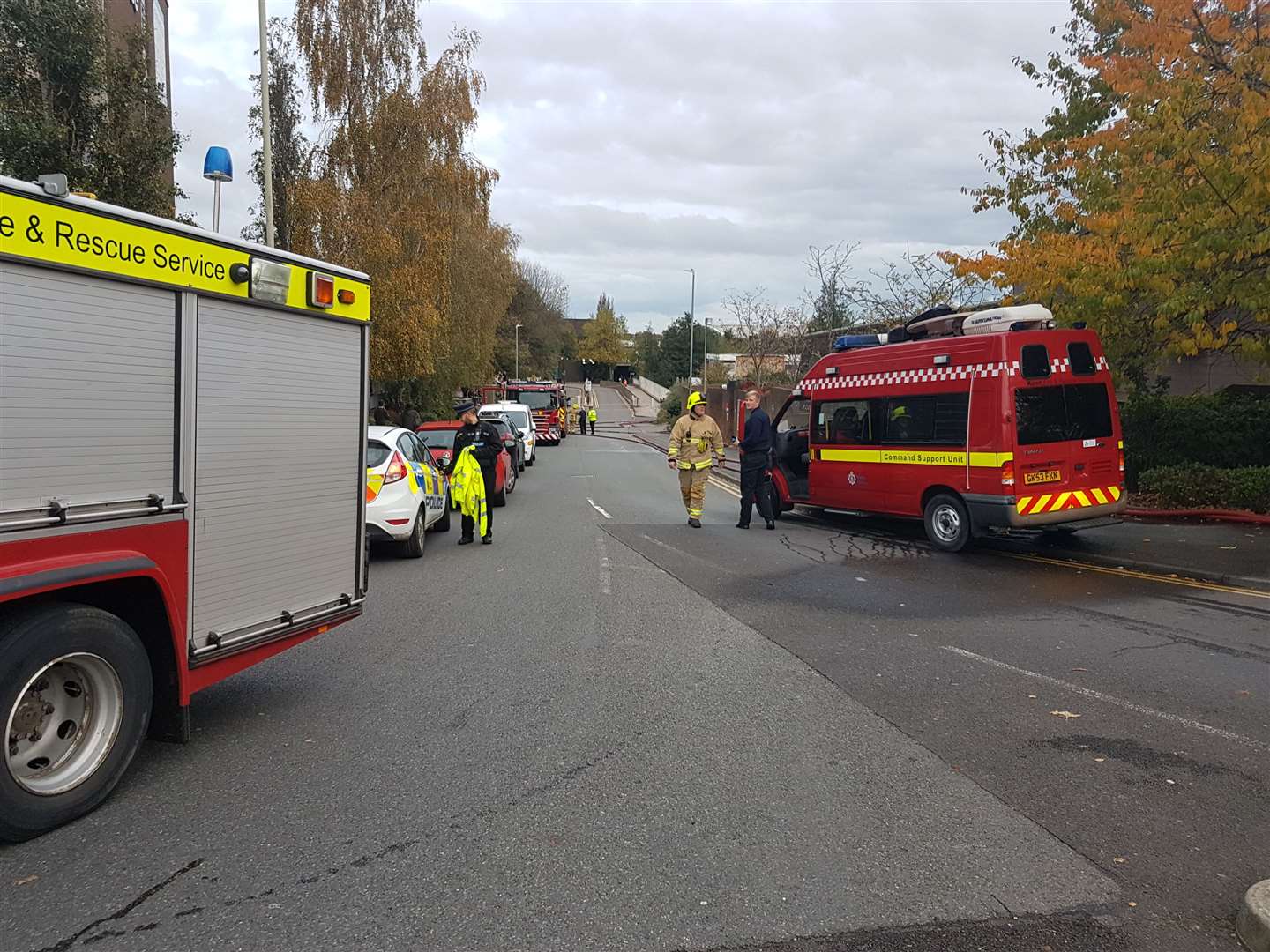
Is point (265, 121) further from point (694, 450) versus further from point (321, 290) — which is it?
point (321, 290)

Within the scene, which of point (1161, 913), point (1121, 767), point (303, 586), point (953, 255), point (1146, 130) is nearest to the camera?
point (1161, 913)

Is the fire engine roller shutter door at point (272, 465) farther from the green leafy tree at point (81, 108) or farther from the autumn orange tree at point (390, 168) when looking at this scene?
the autumn orange tree at point (390, 168)

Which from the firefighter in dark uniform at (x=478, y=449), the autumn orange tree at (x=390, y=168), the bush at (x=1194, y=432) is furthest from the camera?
the autumn orange tree at (x=390, y=168)

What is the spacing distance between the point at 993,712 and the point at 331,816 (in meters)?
3.58

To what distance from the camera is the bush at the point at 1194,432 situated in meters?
14.7

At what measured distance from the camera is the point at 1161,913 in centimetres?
321

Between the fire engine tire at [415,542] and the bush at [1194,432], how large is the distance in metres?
11.9

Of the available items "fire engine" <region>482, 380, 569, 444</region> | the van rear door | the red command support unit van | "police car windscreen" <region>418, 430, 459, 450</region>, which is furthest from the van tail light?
"fire engine" <region>482, 380, 569, 444</region>

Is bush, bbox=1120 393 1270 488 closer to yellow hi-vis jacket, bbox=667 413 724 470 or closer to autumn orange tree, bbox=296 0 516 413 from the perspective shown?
yellow hi-vis jacket, bbox=667 413 724 470

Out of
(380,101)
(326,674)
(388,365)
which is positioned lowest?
(326,674)

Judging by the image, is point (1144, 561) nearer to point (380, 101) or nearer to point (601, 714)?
point (601, 714)

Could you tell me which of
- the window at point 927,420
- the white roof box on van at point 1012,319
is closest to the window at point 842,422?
the window at point 927,420

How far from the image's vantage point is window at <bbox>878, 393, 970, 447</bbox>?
11.1m

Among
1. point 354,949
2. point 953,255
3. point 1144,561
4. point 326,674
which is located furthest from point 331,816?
point 953,255
